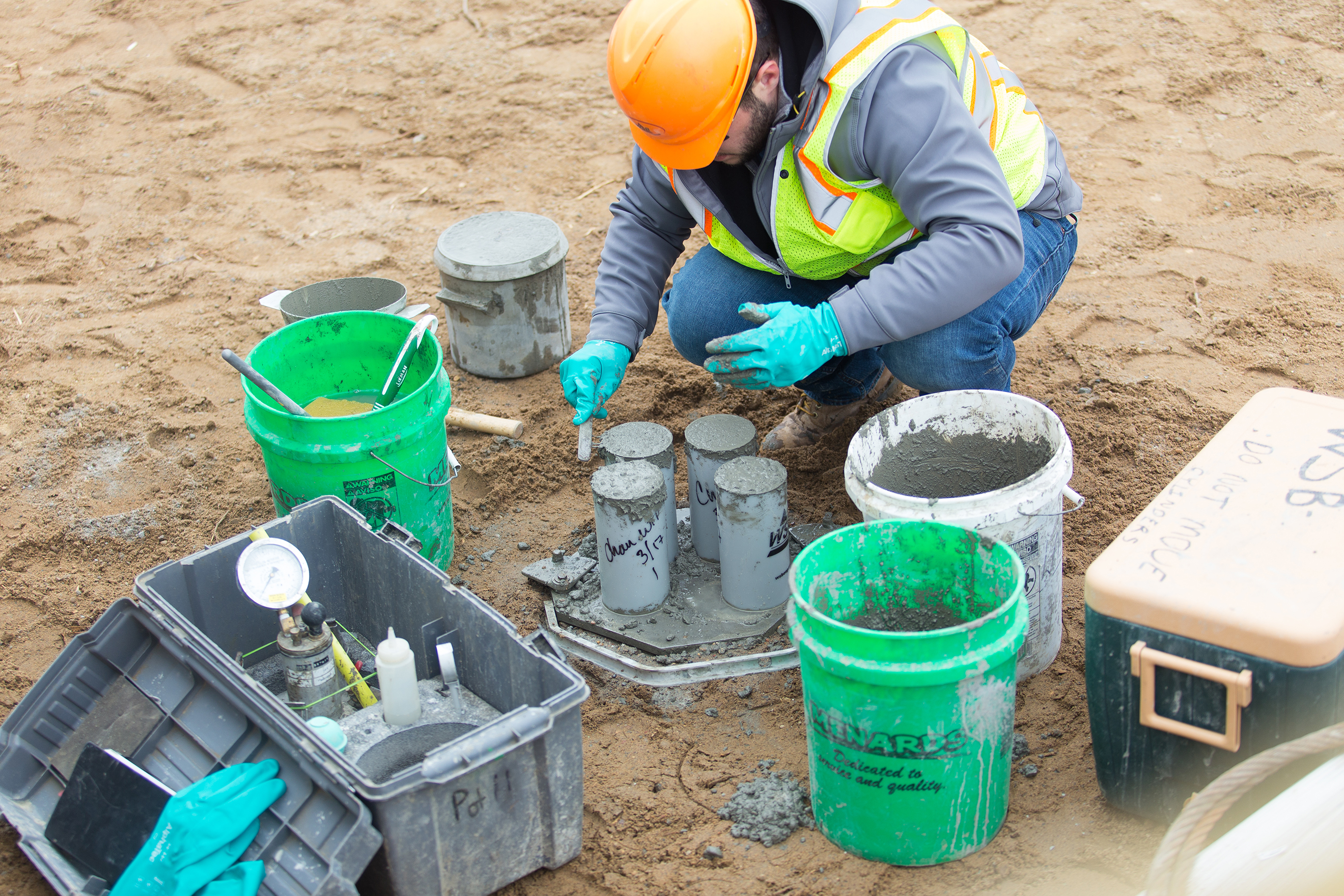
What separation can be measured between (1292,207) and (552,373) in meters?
2.93

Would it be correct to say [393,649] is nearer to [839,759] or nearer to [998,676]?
[839,759]

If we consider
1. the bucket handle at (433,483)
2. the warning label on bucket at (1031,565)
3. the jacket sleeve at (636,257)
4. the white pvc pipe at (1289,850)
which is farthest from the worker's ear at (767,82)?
the white pvc pipe at (1289,850)

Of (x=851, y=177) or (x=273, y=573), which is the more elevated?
(x=851, y=177)

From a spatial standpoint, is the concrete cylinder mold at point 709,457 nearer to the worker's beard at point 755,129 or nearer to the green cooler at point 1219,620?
the worker's beard at point 755,129

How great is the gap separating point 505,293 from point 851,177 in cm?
148

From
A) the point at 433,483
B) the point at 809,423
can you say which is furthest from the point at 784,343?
the point at 433,483

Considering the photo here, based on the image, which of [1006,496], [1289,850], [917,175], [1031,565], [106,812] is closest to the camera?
[1289,850]

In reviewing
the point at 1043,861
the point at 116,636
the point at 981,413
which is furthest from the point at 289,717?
the point at 981,413

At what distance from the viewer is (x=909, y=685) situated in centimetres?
177

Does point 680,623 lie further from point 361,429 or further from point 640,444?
point 361,429

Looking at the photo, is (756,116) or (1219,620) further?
(756,116)

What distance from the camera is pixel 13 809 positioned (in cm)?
209

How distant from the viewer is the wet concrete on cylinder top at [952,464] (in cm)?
242

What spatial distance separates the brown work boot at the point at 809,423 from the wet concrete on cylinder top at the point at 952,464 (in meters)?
0.73
